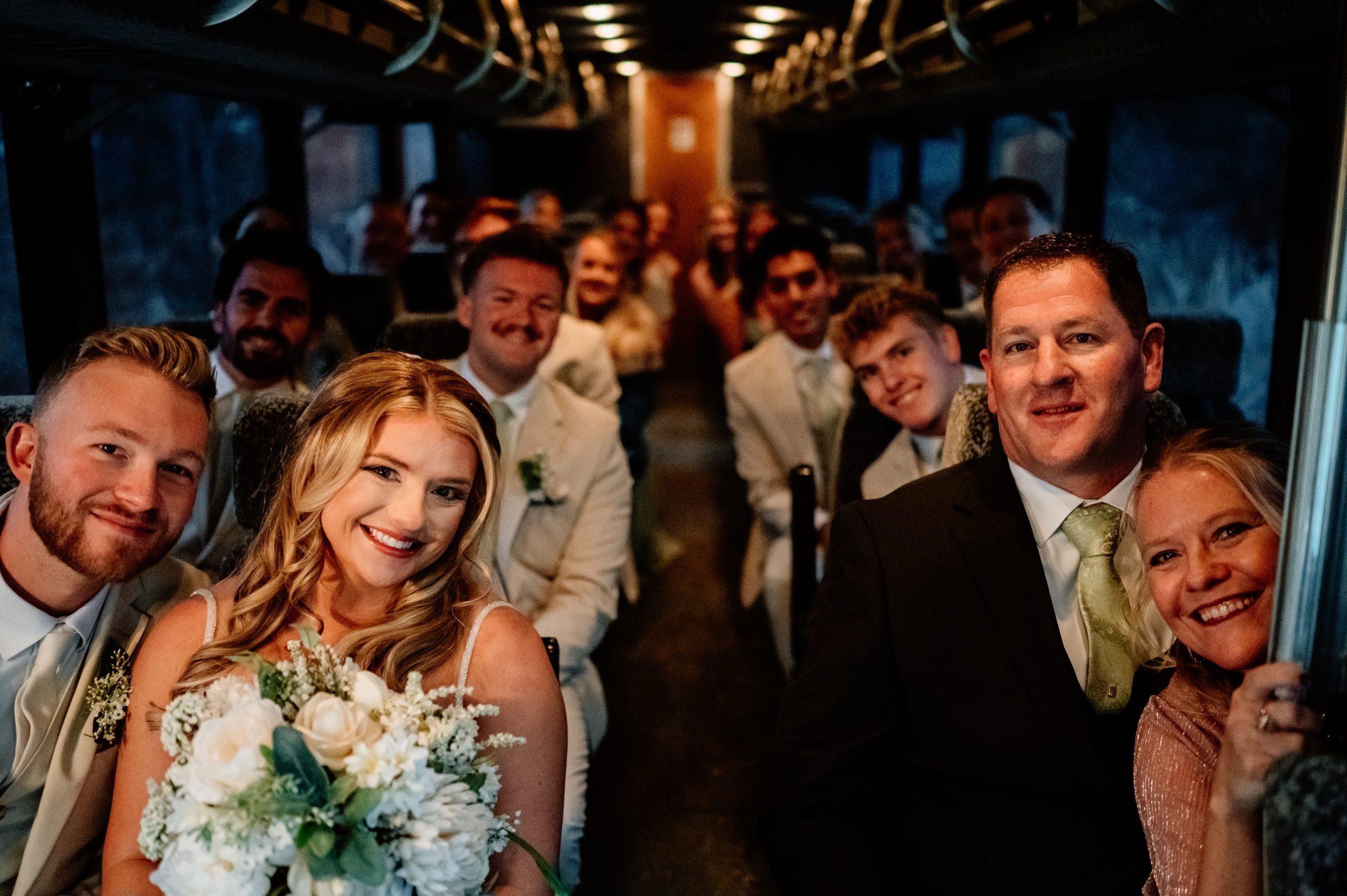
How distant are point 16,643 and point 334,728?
840mm

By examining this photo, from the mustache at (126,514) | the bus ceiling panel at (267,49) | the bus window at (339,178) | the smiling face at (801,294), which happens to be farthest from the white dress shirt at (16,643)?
the bus window at (339,178)

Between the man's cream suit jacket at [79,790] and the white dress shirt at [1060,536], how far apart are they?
1569mm

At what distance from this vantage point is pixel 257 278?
3119mm

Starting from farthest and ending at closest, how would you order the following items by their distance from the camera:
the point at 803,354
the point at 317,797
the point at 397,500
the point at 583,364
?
the point at 583,364 < the point at 803,354 < the point at 397,500 < the point at 317,797

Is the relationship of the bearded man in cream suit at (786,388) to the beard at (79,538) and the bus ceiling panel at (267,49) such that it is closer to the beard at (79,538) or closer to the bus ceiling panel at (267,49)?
the bus ceiling panel at (267,49)

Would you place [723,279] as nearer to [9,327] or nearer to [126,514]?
[9,327]


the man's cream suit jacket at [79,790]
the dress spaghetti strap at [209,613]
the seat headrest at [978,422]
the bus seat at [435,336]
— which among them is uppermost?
the bus seat at [435,336]

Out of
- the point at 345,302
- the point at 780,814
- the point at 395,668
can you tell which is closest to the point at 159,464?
the point at 395,668

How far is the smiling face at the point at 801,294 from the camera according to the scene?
432 centimetres

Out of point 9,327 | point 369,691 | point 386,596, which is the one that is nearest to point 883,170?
point 9,327

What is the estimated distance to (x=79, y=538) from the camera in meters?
1.73

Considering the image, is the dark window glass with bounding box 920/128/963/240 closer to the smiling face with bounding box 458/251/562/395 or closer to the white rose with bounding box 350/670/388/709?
the smiling face with bounding box 458/251/562/395

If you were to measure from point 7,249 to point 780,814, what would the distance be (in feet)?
8.26

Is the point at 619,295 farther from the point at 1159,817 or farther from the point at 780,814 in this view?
the point at 1159,817
